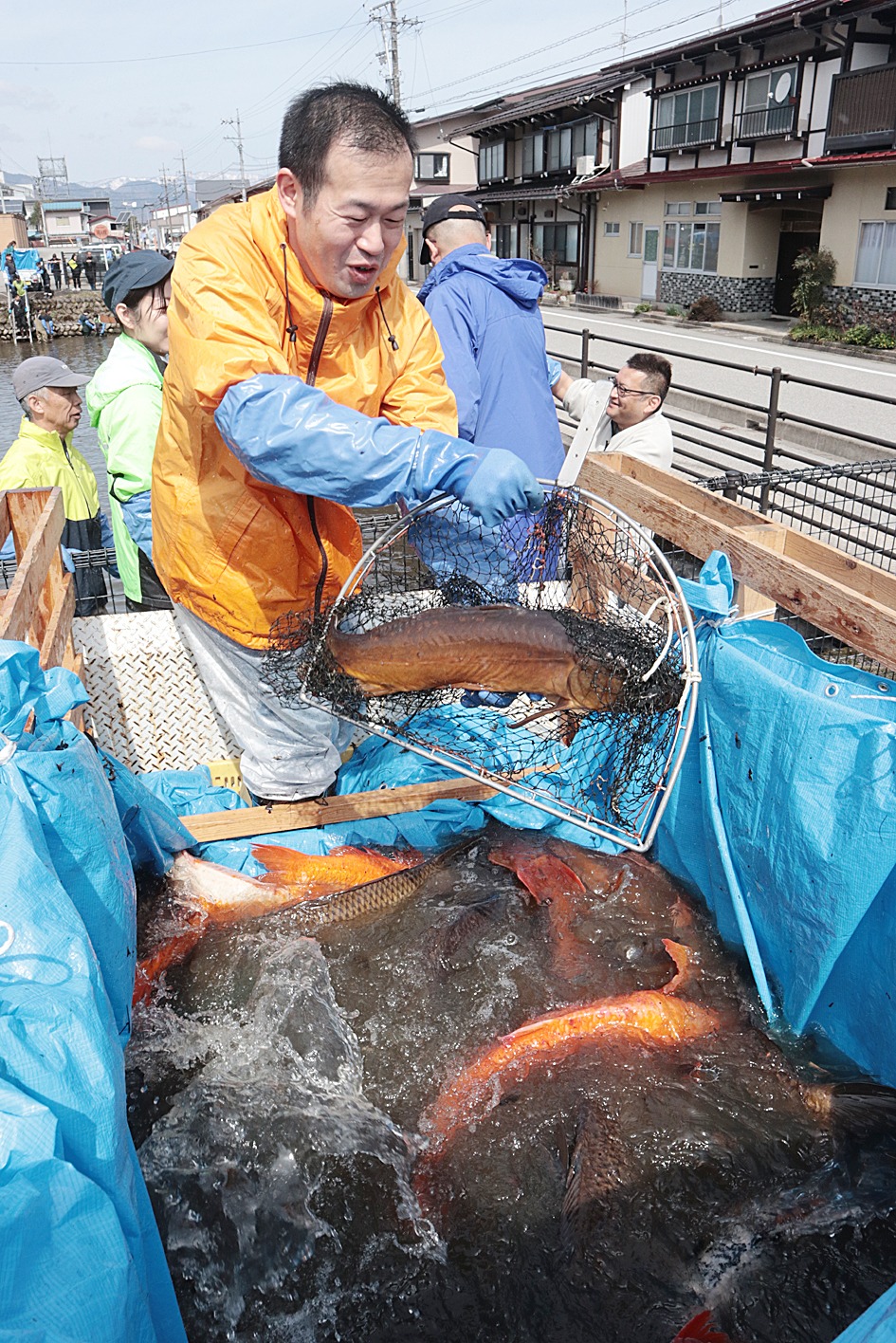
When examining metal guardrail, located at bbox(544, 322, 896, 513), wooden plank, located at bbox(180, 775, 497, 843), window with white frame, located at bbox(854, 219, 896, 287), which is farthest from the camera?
window with white frame, located at bbox(854, 219, 896, 287)

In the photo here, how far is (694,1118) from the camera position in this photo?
2758mm

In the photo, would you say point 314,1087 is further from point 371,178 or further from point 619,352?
point 619,352

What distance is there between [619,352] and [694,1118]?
61.1 feet

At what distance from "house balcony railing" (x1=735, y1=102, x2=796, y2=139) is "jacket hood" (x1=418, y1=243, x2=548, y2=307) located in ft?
87.3

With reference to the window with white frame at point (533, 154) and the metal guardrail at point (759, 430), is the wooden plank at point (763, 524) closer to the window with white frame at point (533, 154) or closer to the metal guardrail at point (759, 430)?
the metal guardrail at point (759, 430)

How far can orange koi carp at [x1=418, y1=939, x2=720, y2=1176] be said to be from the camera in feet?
8.96

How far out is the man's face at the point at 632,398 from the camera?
5.45 metres

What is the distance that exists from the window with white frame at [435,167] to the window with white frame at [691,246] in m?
21.8

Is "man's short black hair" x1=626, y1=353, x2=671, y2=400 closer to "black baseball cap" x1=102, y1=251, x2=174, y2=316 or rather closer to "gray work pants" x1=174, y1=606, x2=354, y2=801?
"black baseball cap" x1=102, y1=251, x2=174, y2=316

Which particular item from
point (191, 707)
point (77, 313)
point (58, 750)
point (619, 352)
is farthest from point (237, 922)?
point (77, 313)

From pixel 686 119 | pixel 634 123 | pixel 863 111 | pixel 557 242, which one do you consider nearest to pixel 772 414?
pixel 863 111

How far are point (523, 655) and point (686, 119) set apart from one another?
3408cm

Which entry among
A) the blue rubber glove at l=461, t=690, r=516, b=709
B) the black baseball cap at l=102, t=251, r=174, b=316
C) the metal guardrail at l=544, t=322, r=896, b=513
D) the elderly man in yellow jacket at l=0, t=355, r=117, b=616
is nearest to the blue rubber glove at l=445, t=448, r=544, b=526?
the blue rubber glove at l=461, t=690, r=516, b=709

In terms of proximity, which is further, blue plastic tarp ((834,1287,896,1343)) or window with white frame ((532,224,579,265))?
window with white frame ((532,224,579,265))
